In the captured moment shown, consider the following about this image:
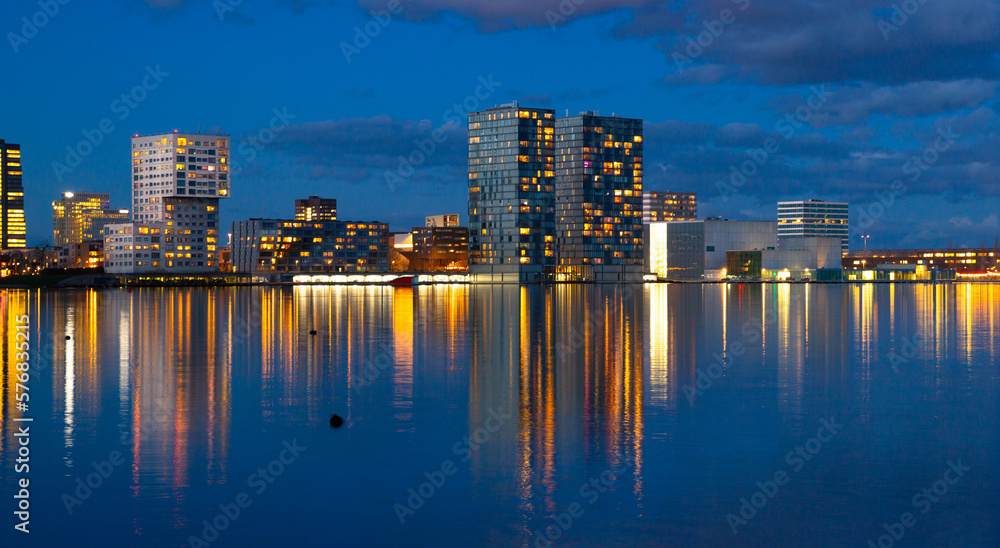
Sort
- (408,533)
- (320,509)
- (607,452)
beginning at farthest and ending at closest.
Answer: (607,452)
(320,509)
(408,533)

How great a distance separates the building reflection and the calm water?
4.3 inches

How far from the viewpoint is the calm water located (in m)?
16.7

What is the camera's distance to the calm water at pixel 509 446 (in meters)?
16.7

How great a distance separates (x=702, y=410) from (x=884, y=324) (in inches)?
1835

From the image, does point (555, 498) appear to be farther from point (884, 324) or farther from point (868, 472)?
point (884, 324)

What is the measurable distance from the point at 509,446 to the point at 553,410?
17.3ft

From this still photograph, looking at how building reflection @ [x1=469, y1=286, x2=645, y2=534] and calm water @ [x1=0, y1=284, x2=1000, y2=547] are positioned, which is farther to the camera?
building reflection @ [x1=469, y1=286, x2=645, y2=534]

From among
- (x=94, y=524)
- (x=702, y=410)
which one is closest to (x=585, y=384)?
(x=702, y=410)

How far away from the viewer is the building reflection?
1958 centimetres

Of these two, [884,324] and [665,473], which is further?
[884,324]

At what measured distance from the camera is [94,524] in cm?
1678

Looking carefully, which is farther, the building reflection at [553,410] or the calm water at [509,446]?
the building reflection at [553,410]

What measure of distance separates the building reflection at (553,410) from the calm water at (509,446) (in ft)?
0.36

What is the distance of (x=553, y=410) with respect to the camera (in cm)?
2786
